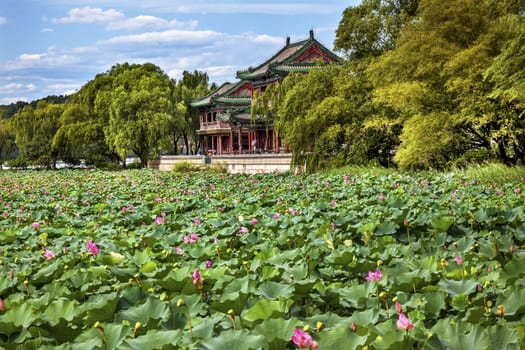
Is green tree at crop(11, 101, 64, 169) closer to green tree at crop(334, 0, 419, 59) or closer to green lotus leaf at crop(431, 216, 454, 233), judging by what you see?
green tree at crop(334, 0, 419, 59)

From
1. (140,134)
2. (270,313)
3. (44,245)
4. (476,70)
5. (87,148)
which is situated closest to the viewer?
(270,313)

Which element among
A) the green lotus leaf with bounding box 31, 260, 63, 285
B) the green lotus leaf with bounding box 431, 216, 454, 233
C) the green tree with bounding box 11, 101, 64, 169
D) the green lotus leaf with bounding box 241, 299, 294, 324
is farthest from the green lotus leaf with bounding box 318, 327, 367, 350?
the green tree with bounding box 11, 101, 64, 169

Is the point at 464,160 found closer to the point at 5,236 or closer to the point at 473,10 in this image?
the point at 473,10

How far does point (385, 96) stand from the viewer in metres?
14.6

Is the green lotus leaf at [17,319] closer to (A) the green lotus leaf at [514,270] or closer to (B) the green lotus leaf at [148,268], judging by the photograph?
(B) the green lotus leaf at [148,268]

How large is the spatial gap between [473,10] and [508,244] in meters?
11.0

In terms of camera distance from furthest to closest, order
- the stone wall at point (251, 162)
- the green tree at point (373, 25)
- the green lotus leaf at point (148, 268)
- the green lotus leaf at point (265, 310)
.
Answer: the stone wall at point (251, 162), the green tree at point (373, 25), the green lotus leaf at point (148, 268), the green lotus leaf at point (265, 310)

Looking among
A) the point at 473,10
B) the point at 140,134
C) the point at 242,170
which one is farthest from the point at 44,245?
the point at 140,134

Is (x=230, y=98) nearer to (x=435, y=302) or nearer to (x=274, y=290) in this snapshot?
(x=274, y=290)

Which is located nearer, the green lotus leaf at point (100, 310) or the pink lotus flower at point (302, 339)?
the pink lotus flower at point (302, 339)

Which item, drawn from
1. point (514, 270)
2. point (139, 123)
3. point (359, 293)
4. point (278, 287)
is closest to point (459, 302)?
point (359, 293)

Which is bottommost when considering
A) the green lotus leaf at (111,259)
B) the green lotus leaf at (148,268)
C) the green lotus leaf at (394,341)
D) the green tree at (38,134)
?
the green lotus leaf at (111,259)

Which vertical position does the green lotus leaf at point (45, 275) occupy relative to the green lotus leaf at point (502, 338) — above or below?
below

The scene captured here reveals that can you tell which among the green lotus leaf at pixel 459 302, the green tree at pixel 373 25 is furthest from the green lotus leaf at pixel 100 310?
the green tree at pixel 373 25
